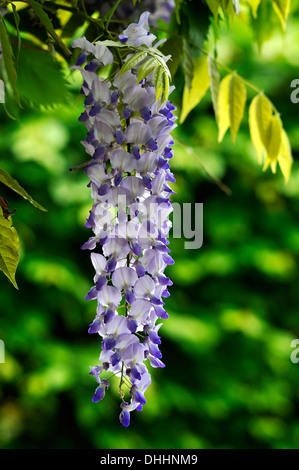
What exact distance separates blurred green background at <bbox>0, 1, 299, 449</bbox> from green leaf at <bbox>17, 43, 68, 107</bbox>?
47.9 inches

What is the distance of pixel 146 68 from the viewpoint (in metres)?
0.42

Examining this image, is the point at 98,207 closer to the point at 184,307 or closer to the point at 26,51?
the point at 26,51

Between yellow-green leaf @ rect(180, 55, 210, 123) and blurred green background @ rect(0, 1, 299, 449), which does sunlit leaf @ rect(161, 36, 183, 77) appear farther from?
blurred green background @ rect(0, 1, 299, 449)

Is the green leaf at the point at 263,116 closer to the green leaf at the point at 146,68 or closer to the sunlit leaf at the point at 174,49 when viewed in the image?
the sunlit leaf at the point at 174,49

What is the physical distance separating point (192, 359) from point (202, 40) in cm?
167

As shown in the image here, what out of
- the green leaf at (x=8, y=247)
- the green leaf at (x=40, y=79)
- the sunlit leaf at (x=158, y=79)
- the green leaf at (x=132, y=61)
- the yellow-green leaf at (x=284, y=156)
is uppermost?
the green leaf at (x=40, y=79)

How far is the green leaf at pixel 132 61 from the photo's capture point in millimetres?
418

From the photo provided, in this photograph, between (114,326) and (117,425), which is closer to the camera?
(114,326)

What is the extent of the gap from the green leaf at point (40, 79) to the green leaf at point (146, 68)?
284 mm

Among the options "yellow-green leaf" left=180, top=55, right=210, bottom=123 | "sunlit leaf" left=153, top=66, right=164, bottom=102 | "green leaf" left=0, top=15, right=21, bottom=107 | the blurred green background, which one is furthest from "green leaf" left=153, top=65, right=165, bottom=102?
the blurred green background

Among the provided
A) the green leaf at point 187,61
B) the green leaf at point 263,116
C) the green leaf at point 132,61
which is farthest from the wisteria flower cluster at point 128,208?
the green leaf at point 263,116

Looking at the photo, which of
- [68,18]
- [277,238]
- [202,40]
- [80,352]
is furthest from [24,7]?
[277,238]

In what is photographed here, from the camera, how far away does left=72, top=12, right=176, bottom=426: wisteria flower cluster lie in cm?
43

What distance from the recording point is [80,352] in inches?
76.7
